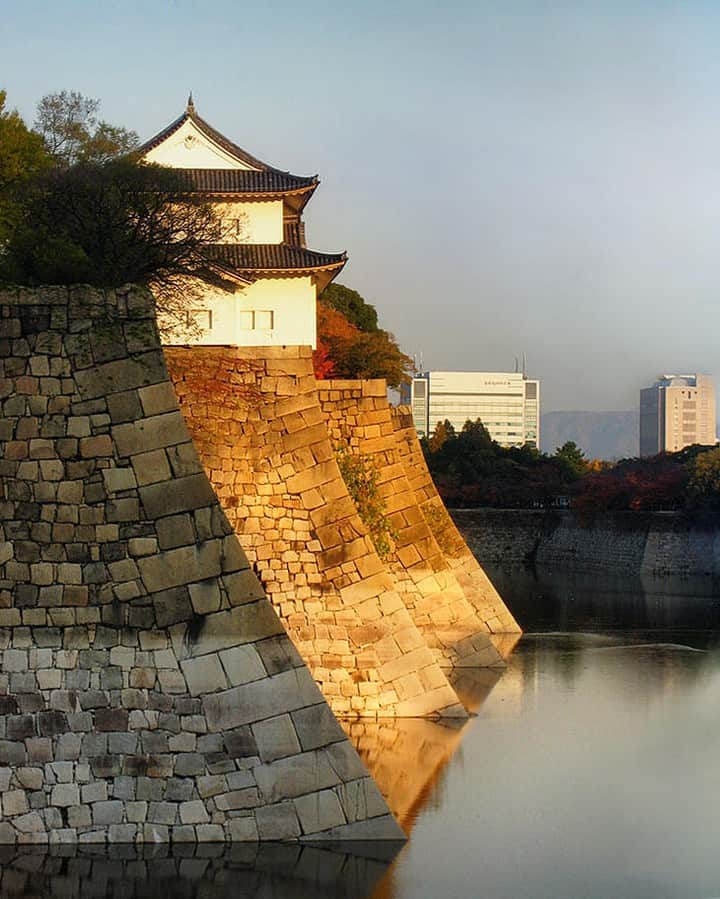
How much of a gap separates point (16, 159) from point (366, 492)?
7.35m

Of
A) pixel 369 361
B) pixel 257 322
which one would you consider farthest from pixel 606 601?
pixel 257 322

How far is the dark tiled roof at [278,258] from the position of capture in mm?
35531

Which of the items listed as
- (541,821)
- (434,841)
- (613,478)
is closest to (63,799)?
(434,841)

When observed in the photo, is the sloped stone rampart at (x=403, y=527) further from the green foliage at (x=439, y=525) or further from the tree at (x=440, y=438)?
the tree at (x=440, y=438)

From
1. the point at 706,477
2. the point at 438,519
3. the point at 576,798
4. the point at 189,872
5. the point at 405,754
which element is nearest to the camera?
the point at 189,872

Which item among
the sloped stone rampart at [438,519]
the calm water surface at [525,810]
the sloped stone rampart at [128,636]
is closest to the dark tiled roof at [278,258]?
the sloped stone rampart at [438,519]

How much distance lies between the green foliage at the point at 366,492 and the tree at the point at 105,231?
4.06m

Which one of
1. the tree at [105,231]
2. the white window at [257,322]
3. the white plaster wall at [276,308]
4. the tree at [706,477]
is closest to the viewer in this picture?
the tree at [105,231]

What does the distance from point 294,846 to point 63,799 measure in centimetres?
174

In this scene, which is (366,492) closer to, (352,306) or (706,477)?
(352,306)

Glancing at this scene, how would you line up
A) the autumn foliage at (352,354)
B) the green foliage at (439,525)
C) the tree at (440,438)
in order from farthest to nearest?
the tree at (440,438)
the autumn foliage at (352,354)
the green foliage at (439,525)

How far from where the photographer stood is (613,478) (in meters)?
68.4

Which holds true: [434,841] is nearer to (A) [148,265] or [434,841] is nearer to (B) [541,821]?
(B) [541,821]

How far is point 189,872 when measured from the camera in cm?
994
